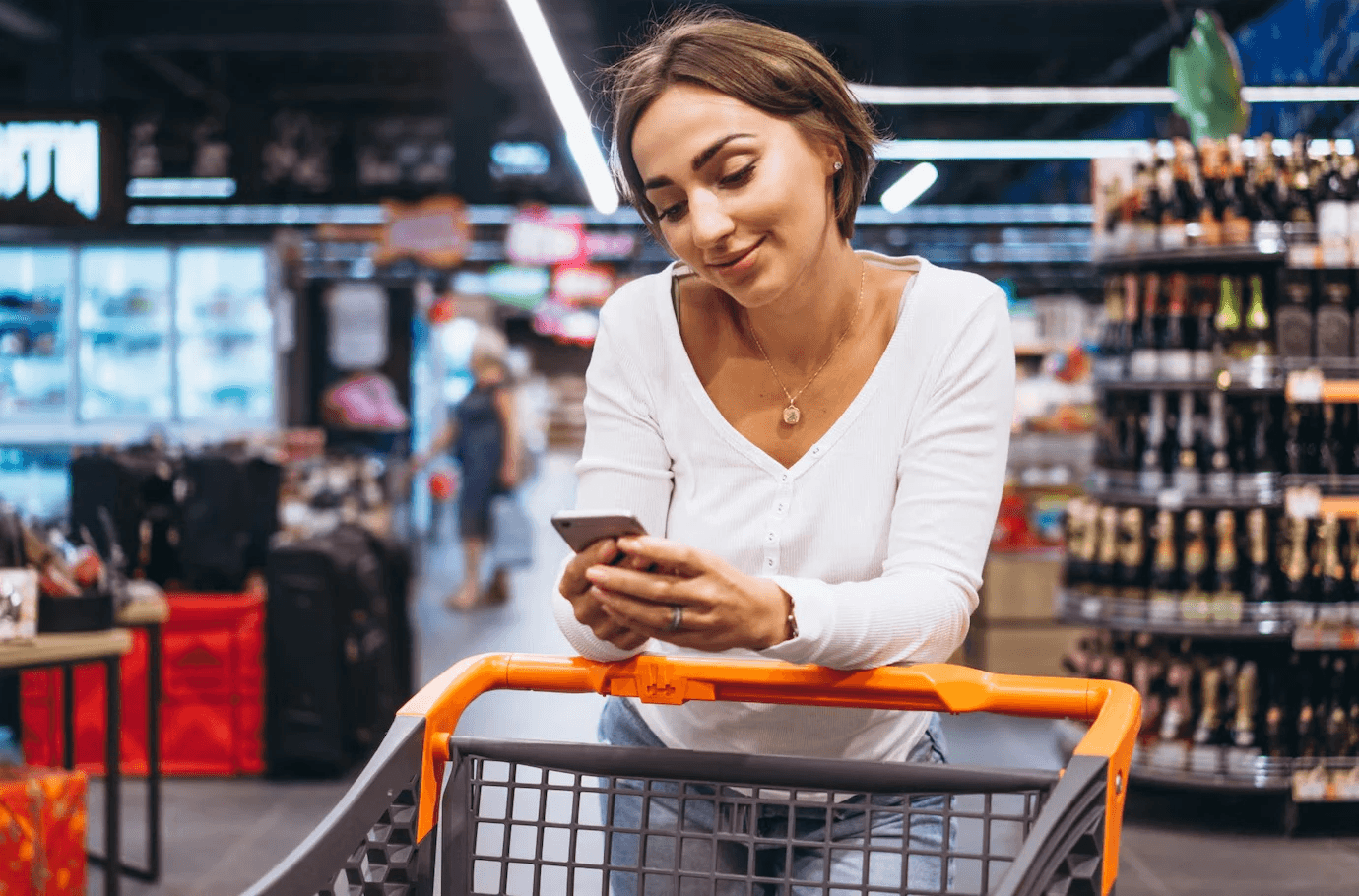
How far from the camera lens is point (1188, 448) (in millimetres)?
4770

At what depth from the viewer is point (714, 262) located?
1246 mm

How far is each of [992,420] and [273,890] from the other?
0.77 metres

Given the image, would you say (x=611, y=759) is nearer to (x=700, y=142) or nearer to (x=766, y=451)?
(x=766, y=451)

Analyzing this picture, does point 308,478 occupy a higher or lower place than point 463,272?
lower

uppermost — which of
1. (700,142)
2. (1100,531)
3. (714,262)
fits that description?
(700,142)

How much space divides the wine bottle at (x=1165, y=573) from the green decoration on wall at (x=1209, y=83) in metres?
1.55

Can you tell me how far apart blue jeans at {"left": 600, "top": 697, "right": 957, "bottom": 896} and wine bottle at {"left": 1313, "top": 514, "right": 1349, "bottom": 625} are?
3693 millimetres

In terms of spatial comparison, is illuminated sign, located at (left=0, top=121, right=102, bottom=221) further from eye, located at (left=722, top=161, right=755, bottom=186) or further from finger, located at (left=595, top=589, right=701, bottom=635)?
finger, located at (left=595, top=589, right=701, bottom=635)

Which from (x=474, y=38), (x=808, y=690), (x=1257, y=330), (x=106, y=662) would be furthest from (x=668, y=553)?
(x=474, y=38)

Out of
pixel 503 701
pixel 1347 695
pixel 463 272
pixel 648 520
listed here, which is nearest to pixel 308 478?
pixel 503 701

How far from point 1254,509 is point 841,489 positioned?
3.85 m

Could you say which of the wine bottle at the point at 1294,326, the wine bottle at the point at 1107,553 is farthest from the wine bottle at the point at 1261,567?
the wine bottle at the point at 1294,326

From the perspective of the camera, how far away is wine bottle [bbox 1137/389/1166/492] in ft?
15.7

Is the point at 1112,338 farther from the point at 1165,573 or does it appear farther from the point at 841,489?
the point at 841,489
